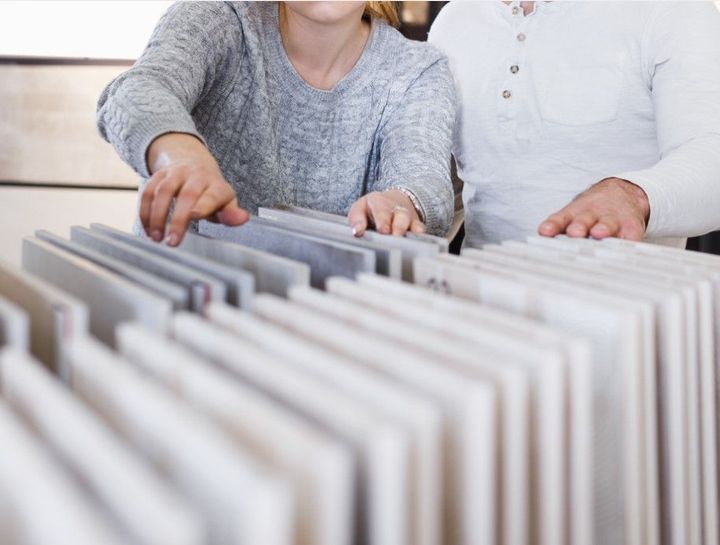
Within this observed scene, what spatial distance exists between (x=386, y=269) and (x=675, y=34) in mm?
1011

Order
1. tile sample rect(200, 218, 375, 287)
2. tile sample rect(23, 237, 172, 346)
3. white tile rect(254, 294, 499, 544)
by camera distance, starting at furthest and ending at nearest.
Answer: tile sample rect(200, 218, 375, 287) < tile sample rect(23, 237, 172, 346) < white tile rect(254, 294, 499, 544)

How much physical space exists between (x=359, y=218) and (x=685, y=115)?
0.79m

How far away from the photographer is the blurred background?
3.36m

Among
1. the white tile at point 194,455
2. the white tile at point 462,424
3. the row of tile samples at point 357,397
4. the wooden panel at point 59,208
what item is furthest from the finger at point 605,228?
the wooden panel at point 59,208

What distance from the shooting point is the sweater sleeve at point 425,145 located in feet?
3.94

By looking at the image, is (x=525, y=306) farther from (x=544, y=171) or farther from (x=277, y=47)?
(x=544, y=171)

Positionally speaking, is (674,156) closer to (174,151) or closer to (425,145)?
(425,145)

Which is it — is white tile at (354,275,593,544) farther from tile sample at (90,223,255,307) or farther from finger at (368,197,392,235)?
finger at (368,197,392,235)

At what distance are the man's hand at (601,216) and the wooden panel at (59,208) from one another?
2682 millimetres

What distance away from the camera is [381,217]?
90 centimetres

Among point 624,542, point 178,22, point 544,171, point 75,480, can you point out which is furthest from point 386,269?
point 544,171

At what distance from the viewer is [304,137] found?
1347 mm

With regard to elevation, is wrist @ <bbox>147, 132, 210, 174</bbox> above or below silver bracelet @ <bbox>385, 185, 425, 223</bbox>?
above

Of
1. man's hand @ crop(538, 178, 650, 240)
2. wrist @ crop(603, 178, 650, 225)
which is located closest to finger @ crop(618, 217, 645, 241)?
man's hand @ crop(538, 178, 650, 240)
